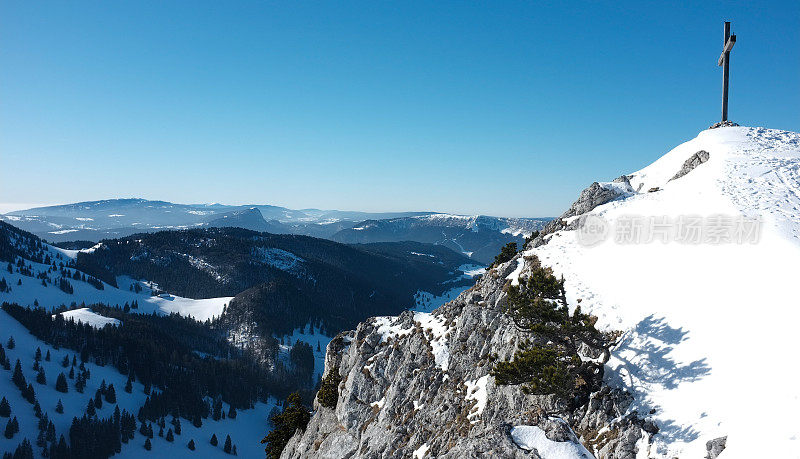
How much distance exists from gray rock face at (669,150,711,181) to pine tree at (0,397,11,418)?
847ft

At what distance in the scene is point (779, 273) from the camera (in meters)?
22.8

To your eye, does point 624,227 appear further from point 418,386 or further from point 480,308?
point 418,386

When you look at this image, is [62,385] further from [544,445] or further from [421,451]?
[544,445]

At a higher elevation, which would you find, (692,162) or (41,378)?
(692,162)

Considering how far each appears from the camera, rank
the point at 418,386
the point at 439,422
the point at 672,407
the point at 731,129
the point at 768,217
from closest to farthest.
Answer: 1. the point at 672,407
2. the point at 768,217
3. the point at 439,422
4. the point at 418,386
5. the point at 731,129

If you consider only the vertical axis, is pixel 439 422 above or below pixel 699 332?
below

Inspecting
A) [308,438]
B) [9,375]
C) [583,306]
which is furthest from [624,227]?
[9,375]

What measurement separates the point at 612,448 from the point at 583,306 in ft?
39.4

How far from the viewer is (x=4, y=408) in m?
161

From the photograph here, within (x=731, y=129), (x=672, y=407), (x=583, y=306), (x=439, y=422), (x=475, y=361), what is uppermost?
(x=731, y=129)

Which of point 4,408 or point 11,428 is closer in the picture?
point 11,428

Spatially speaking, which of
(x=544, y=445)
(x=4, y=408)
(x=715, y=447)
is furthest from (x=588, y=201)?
(x=4, y=408)

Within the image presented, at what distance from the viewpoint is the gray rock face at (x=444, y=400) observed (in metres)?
20.8

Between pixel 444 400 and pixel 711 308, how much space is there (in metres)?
23.8
